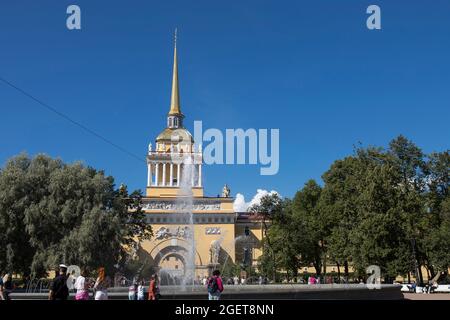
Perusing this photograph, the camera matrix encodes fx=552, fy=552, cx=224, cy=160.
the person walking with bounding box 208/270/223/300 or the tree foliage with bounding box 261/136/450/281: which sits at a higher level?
the tree foliage with bounding box 261/136/450/281

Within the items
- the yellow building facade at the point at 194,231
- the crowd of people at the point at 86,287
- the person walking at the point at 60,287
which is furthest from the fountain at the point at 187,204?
the person walking at the point at 60,287

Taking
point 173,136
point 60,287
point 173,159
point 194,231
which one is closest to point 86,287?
point 60,287

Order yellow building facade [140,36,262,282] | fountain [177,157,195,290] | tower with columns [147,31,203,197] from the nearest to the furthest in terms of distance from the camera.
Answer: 1. fountain [177,157,195,290]
2. yellow building facade [140,36,262,282]
3. tower with columns [147,31,203,197]

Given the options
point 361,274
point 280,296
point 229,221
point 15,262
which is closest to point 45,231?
point 15,262

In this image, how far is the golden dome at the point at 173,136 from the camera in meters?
86.2

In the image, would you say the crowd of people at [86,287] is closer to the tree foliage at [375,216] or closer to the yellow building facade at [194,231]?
the tree foliage at [375,216]

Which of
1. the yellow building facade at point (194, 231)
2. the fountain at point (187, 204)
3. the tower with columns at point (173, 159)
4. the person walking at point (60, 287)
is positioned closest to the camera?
the person walking at point (60, 287)

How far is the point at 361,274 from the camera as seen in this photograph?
42031 millimetres

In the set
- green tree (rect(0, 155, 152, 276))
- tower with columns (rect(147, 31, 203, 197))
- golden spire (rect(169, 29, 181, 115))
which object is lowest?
green tree (rect(0, 155, 152, 276))

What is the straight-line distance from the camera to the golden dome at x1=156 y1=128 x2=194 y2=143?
3393 inches

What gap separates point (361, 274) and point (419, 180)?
11.3 meters

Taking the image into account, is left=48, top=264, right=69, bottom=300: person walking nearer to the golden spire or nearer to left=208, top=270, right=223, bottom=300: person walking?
left=208, top=270, right=223, bottom=300: person walking

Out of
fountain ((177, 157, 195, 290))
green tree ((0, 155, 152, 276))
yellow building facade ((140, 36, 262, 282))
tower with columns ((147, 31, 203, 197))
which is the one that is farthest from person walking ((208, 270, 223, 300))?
tower with columns ((147, 31, 203, 197))
